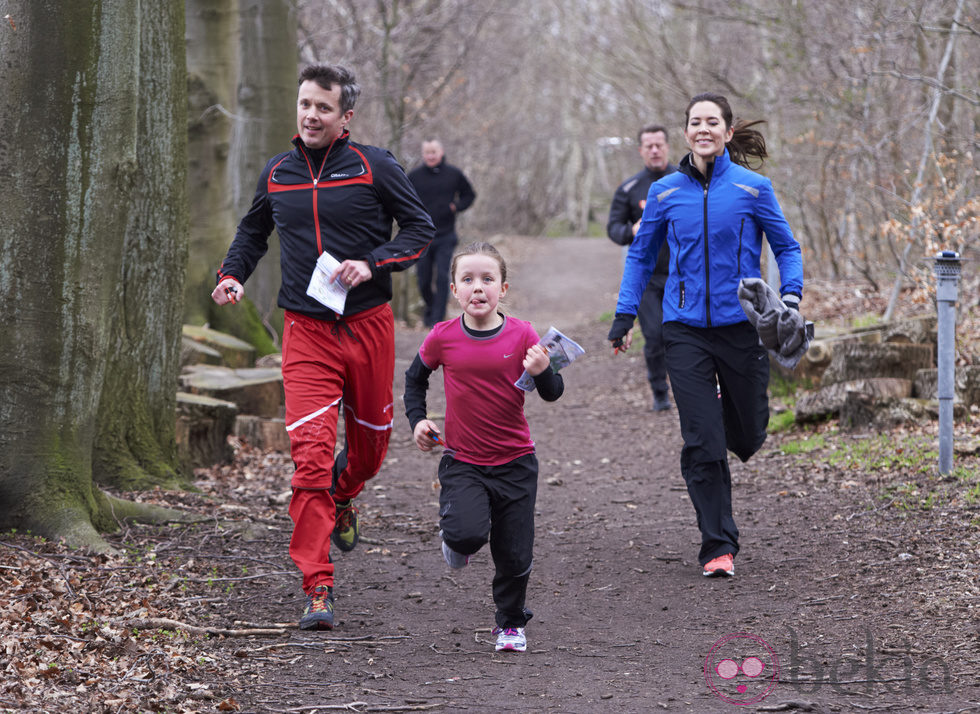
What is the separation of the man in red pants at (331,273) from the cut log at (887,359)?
213 inches

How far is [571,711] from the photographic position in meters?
3.81

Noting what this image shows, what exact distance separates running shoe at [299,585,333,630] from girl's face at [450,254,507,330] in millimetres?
1406

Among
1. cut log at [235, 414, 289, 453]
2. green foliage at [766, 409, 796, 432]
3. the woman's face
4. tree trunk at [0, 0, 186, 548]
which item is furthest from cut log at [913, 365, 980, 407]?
tree trunk at [0, 0, 186, 548]

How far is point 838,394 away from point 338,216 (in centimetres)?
533

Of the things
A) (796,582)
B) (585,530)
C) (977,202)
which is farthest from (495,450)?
(977,202)

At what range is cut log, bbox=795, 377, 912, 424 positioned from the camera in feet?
29.0

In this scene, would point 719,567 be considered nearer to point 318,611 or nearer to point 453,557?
point 453,557

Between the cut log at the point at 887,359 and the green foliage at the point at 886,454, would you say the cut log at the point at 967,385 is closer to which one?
the cut log at the point at 887,359

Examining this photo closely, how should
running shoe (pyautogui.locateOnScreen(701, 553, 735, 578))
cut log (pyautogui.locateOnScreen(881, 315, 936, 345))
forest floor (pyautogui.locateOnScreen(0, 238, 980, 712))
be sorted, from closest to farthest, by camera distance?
1. forest floor (pyautogui.locateOnScreen(0, 238, 980, 712))
2. running shoe (pyautogui.locateOnScreen(701, 553, 735, 578))
3. cut log (pyautogui.locateOnScreen(881, 315, 936, 345))

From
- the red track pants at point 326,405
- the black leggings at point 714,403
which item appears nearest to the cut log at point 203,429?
the red track pants at point 326,405

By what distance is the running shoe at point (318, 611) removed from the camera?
188 inches

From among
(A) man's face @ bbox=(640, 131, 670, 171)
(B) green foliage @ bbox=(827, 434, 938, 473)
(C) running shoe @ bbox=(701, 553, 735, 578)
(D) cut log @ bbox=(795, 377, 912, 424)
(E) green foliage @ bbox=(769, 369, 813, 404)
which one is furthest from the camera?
(E) green foliage @ bbox=(769, 369, 813, 404)

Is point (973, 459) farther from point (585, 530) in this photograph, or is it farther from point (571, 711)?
point (571, 711)

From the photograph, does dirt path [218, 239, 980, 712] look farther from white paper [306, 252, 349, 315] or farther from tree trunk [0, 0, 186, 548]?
white paper [306, 252, 349, 315]
